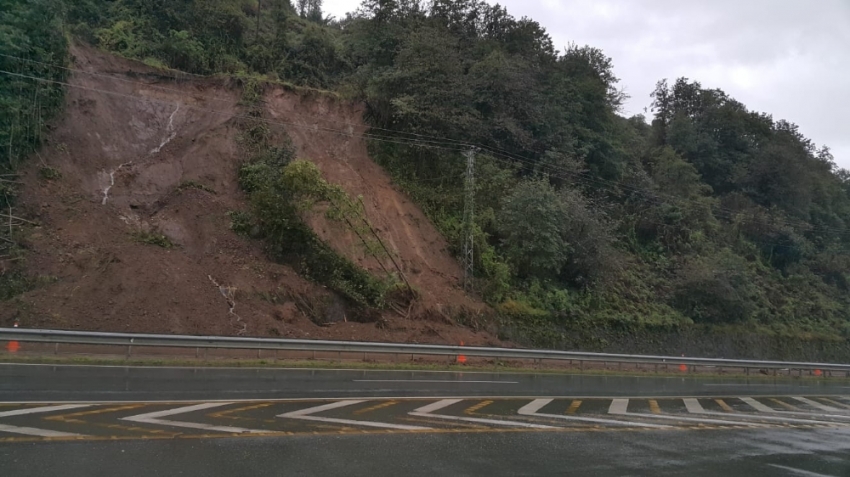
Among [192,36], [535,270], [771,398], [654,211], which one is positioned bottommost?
[771,398]

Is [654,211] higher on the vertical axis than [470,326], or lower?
higher

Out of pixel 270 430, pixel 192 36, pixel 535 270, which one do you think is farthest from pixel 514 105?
pixel 270 430

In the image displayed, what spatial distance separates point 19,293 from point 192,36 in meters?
16.9

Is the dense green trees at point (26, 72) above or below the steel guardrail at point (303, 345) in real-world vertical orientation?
above

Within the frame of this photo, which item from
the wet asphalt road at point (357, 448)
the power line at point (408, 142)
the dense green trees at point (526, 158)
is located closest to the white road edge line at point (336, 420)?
the wet asphalt road at point (357, 448)

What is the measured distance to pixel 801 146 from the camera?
5569cm

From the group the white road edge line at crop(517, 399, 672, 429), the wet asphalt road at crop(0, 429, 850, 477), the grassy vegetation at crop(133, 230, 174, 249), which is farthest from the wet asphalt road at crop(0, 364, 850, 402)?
the grassy vegetation at crop(133, 230, 174, 249)

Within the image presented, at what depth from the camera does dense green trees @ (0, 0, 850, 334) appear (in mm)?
31203

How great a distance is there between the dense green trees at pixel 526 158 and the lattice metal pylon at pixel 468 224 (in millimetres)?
941

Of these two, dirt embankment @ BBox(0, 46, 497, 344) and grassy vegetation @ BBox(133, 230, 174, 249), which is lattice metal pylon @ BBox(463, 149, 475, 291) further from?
grassy vegetation @ BBox(133, 230, 174, 249)

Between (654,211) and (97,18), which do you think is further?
(654,211)

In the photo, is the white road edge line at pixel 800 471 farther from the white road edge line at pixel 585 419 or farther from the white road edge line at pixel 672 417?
the white road edge line at pixel 672 417

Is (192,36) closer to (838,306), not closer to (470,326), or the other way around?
(470,326)

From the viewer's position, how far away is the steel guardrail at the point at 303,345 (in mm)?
16914
